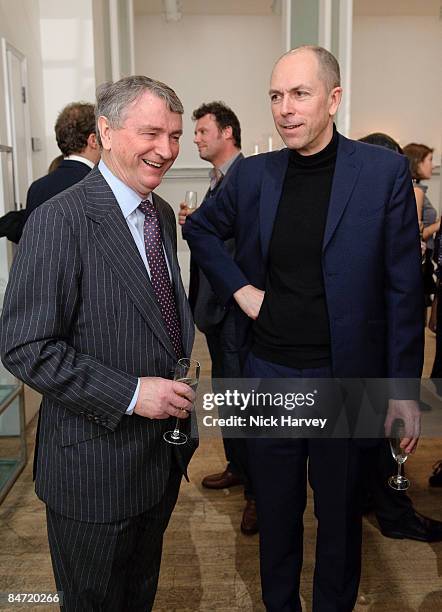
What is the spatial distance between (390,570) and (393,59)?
7.61 meters

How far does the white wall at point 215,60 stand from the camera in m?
8.20

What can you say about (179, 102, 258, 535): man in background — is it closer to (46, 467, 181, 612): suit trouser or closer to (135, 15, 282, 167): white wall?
(46, 467, 181, 612): suit trouser

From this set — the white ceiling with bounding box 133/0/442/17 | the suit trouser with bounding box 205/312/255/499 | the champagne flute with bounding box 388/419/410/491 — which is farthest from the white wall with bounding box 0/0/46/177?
the white ceiling with bounding box 133/0/442/17

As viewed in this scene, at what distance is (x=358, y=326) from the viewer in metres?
1.71

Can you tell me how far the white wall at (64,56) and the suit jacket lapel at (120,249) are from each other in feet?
12.2

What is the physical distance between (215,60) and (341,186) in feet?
23.9

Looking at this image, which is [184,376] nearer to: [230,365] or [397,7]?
[230,365]

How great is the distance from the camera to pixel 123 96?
4.36 feet

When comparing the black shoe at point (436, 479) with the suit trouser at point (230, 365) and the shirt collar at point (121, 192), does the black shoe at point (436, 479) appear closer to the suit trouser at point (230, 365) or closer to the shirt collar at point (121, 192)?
the suit trouser at point (230, 365)

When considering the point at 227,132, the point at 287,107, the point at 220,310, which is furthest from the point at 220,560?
the point at 227,132

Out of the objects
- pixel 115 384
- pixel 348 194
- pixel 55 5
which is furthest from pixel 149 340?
pixel 55 5

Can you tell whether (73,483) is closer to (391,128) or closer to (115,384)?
(115,384)

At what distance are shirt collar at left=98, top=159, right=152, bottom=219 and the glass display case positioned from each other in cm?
214

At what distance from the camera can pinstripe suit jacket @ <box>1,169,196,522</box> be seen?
1.25 metres
